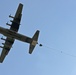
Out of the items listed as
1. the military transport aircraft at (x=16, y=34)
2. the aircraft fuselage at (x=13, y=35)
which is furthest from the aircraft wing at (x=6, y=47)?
the aircraft fuselage at (x=13, y=35)

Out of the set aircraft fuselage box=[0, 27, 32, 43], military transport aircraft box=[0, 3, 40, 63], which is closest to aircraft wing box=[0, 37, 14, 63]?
military transport aircraft box=[0, 3, 40, 63]

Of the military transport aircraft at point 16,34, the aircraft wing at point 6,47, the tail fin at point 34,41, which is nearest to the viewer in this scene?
the military transport aircraft at point 16,34

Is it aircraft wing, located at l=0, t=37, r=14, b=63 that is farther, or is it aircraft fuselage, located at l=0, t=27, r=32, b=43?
aircraft wing, located at l=0, t=37, r=14, b=63

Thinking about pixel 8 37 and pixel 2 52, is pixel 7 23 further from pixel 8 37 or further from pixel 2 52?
pixel 2 52

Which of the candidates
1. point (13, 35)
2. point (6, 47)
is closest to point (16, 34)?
point (13, 35)

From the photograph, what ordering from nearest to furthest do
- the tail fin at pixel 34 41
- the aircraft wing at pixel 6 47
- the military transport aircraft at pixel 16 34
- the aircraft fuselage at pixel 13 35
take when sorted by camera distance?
the aircraft fuselage at pixel 13 35
the military transport aircraft at pixel 16 34
the tail fin at pixel 34 41
the aircraft wing at pixel 6 47

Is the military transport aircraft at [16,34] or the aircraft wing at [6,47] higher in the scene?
the military transport aircraft at [16,34]

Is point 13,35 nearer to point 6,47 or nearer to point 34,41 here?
point 34,41

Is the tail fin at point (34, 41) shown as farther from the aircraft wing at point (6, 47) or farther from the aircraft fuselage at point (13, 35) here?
the aircraft wing at point (6, 47)

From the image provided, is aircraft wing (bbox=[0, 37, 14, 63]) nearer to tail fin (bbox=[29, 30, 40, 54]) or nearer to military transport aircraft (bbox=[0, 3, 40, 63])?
military transport aircraft (bbox=[0, 3, 40, 63])

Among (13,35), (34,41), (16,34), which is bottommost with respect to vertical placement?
(34,41)

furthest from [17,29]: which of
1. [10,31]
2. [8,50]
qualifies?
[8,50]

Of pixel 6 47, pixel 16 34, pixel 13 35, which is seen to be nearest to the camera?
pixel 13 35

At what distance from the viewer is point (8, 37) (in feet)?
238
